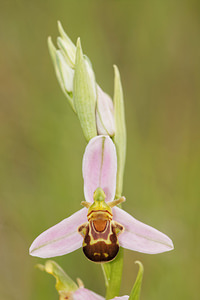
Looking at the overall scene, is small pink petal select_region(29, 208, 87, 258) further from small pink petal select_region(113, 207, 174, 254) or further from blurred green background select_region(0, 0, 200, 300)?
blurred green background select_region(0, 0, 200, 300)

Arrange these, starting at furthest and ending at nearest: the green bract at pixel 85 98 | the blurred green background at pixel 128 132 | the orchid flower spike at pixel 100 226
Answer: the blurred green background at pixel 128 132 → the green bract at pixel 85 98 → the orchid flower spike at pixel 100 226

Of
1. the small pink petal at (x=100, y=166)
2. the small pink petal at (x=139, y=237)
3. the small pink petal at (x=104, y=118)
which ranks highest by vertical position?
the small pink petal at (x=104, y=118)

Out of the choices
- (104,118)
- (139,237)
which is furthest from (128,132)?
(139,237)

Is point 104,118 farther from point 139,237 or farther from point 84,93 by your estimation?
point 139,237

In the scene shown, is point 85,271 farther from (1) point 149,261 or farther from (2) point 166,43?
(2) point 166,43

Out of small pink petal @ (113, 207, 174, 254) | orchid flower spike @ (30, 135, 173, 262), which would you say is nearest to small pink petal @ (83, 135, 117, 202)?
orchid flower spike @ (30, 135, 173, 262)

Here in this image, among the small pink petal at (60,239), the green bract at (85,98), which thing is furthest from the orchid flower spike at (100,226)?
the green bract at (85,98)

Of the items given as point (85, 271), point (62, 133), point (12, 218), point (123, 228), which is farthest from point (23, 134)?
point (123, 228)

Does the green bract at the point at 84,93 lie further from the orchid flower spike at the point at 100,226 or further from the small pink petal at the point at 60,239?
the small pink petal at the point at 60,239
